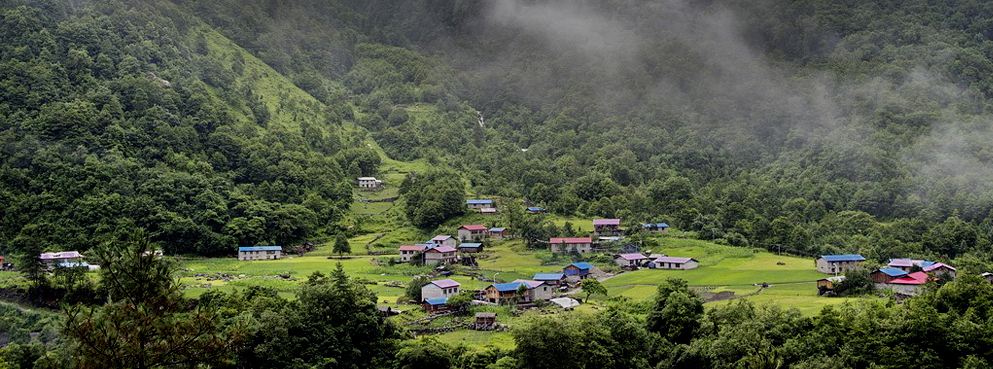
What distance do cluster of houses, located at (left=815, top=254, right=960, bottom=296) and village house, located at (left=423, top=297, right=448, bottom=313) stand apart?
75.6 ft

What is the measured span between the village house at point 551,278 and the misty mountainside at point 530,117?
22923 millimetres

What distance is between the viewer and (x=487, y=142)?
130250 mm

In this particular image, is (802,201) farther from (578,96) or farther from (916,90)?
(578,96)

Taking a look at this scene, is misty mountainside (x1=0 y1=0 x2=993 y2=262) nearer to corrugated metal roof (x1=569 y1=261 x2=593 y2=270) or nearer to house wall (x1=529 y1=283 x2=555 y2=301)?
corrugated metal roof (x1=569 y1=261 x2=593 y2=270)

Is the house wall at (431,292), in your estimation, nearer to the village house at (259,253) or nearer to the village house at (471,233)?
the village house at (471,233)

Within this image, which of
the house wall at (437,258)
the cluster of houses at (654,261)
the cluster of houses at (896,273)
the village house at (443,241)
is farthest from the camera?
the village house at (443,241)

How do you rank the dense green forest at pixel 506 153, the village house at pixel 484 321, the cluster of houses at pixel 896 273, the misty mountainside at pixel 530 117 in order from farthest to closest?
1. the misty mountainside at pixel 530 117
2. the cluster of houses at pixel 896 273
3. the village house at pixel 484 321
4. the dense green forest at pixel 506 153

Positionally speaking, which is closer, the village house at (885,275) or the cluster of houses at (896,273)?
the cluster of houses at (896,273)

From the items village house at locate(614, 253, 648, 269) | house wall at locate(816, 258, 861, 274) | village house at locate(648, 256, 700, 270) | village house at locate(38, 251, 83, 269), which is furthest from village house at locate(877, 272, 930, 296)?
village house at locate(38, 251, 83, 269)

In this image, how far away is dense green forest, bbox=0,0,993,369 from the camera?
111 feet

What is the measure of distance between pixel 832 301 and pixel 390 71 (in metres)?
118

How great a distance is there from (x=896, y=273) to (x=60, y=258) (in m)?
58.4

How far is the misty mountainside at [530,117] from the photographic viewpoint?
71.7m

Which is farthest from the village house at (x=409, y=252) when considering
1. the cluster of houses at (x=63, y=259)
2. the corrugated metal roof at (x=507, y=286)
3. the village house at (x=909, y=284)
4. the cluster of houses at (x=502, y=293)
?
the village house at (x=909, y=284)
